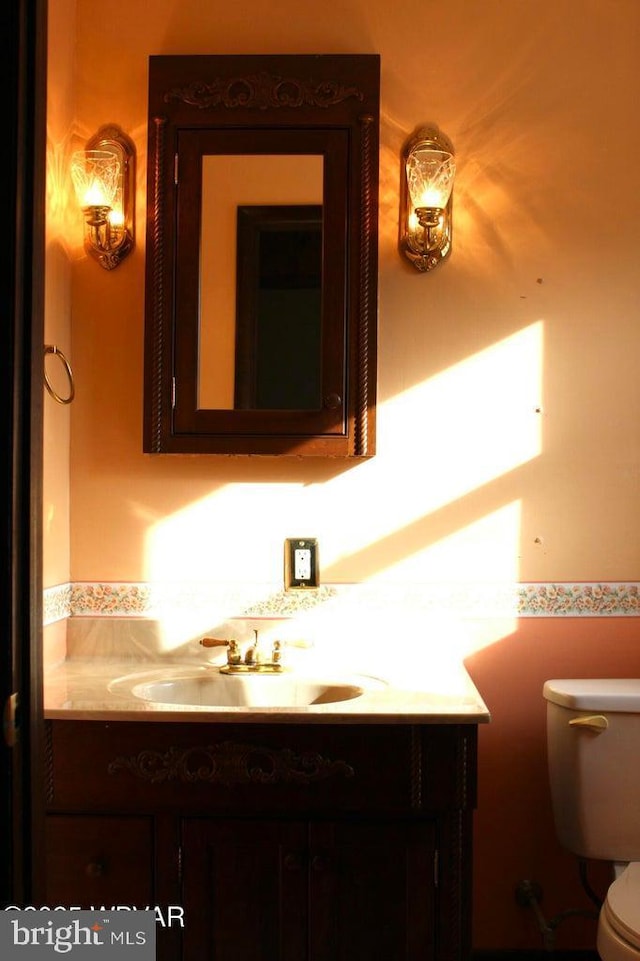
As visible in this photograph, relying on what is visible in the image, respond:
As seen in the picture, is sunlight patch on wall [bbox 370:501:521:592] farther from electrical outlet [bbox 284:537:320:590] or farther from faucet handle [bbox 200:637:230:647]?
faucet handle [bbox 200:637:230:647]

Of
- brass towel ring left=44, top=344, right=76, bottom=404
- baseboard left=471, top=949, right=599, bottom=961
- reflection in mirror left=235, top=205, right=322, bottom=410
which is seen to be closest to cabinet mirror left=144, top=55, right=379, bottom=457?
reflection in mirror left=235, top=205, right=322, bottom=410

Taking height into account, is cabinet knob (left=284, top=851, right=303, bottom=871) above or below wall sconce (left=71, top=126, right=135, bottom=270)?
below

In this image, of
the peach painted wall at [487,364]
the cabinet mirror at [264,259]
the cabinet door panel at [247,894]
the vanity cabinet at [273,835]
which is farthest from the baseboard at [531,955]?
the cabinet mirror at [264,259]

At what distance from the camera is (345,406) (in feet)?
7.65

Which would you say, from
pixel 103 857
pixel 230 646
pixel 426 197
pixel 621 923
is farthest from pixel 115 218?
pixel 621 923

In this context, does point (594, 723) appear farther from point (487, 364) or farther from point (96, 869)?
point (96, 869)

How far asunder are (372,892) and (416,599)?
73 cm

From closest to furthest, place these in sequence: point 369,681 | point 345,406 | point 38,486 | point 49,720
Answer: point 38,486 < point 49,720 < point 369,681 < point 345,406

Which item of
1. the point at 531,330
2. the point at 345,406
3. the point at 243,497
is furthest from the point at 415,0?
the point at 243,497

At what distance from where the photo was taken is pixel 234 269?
235 centimetres

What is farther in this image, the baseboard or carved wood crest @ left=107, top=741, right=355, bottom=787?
the baseboard

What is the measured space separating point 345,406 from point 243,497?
1.11 ft

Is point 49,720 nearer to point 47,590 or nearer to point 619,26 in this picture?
point 47,590

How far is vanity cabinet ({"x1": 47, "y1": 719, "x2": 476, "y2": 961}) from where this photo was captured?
188 cm
